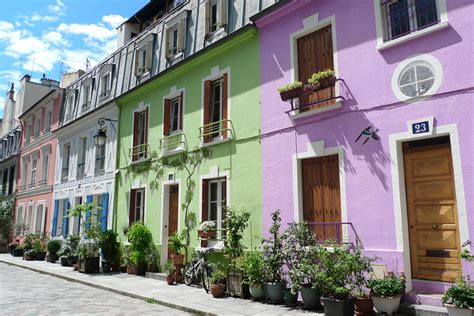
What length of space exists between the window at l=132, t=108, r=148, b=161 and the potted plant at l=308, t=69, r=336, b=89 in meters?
7.77

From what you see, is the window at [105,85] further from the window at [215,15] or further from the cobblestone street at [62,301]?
the cobblestone street at [62,301]

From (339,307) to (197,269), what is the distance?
4.80 m

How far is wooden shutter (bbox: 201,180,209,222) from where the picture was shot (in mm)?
11186

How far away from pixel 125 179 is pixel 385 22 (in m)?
10.8

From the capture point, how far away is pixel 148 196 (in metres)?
13.7

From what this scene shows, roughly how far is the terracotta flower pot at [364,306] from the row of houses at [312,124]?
74 cm

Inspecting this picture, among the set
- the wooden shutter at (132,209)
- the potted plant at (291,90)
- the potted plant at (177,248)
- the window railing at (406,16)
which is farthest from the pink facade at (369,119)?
the wooden shutter at (132,209)

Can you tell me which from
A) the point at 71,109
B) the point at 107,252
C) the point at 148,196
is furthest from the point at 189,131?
the point at 71,109

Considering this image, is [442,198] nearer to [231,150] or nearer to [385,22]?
[385,22]

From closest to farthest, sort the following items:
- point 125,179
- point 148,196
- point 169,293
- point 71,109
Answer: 1. point 169,293
2. point 148,196
3. point 125,179
4. point 71,109

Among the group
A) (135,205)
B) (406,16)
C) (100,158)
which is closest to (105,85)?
(100,158)

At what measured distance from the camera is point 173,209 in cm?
1294

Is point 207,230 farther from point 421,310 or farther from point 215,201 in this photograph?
point 421,310

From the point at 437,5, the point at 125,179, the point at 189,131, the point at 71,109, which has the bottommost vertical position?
the point at 125,179
